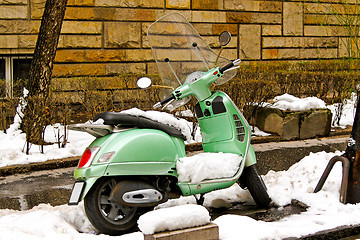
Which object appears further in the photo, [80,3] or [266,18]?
[266,18]

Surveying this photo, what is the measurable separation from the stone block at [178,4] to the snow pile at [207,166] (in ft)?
27.0

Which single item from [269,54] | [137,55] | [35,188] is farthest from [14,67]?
[269,54]

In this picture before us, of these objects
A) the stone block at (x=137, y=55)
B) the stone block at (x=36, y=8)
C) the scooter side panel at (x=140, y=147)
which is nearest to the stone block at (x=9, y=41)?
the stone block at (x=36, y=8)

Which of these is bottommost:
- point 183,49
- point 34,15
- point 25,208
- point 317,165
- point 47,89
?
point 25,208

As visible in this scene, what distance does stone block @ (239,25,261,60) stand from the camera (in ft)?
43.4

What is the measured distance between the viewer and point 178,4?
12.4m

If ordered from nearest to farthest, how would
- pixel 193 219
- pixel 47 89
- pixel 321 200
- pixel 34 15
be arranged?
pixel 193 219, pixel 321 200, pixel 47 89, pixel 34 15

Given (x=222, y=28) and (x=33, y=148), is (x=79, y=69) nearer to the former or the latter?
(x=222, y=28)

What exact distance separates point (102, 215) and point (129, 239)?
401 mm

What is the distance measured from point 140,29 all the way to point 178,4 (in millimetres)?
1139

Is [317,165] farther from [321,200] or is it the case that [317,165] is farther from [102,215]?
[102,215]

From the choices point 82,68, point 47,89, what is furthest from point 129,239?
point 82,68

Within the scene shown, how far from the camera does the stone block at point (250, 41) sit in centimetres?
1323

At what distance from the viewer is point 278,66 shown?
41.3ft
